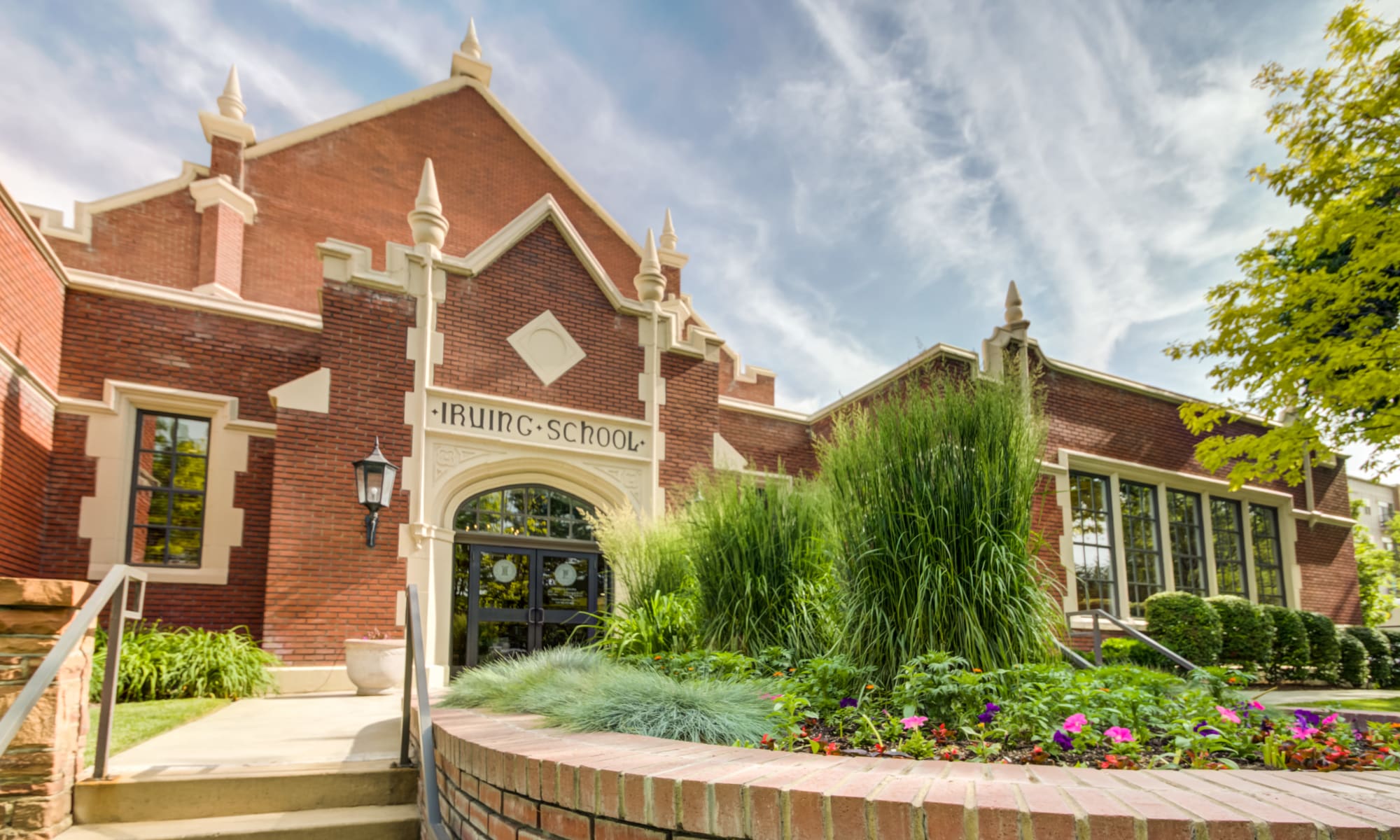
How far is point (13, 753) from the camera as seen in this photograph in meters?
3.40

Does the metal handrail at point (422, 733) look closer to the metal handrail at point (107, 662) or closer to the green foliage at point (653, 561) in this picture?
the metal handrail at point (107, 662)

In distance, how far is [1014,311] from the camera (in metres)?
12.6

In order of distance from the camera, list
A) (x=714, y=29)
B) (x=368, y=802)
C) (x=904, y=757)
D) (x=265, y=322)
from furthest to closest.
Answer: (x=265, y=322)
(x=714, y=29)
(x=368, y=802)
(x=904, y=757)

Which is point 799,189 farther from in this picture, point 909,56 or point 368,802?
point 368,802

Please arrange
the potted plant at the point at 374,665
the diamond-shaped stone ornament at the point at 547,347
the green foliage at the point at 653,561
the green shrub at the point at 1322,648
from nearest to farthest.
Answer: the green foliage at the point at 653,561, the potted plant at the point at 374,665, the diamond-shaped stone ornament at the point at 547,347, the green shrub at the point at 1322,648

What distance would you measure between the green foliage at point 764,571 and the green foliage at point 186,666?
5.13 metres

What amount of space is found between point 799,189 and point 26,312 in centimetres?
778

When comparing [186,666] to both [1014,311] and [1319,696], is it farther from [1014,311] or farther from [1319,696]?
[1319,696]

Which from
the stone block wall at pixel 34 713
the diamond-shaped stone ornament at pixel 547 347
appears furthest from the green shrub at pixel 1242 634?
the stone block wall at pixel 34 713

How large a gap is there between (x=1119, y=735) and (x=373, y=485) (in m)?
7.57

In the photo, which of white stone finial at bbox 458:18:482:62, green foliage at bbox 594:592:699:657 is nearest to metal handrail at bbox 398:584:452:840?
green foliage at bbox 594:592:699:657

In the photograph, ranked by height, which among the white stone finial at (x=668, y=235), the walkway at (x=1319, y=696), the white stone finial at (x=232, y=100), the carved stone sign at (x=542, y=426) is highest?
the white stone finial at (x=232, y=100)

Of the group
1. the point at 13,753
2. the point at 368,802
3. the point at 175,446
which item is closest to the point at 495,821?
the point at 368,802

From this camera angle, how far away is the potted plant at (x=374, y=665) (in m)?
8.22
